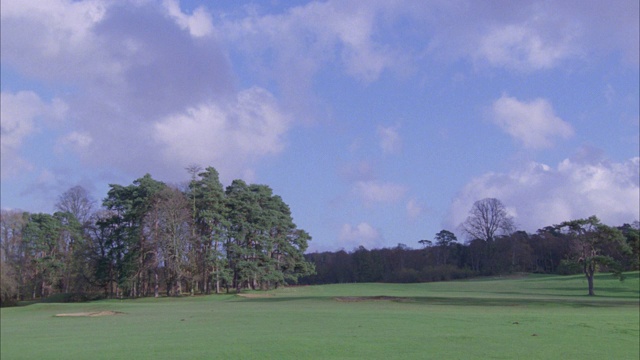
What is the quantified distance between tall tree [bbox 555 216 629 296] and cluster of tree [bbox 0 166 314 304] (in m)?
31.3

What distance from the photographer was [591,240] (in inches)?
1845

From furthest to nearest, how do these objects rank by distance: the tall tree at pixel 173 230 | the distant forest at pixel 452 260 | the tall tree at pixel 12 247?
the distant forest at pixel 452 260, the tall tree at pixel 12 247, the tall tree at pixel 173 230

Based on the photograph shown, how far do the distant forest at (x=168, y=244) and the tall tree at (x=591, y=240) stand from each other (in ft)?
0.29

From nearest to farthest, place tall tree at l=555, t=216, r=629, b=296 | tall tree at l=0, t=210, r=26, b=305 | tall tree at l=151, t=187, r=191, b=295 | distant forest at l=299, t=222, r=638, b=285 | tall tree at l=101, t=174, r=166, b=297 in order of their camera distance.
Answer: tall tree at l=555, t=216, r=629, b=296 < tall tree at l=151, t=187, r=191, b=295 < tall tree at l=101, t=174, r=166, b=297 < tall tree at l=0, t=210, r=26, b=305 < distant forest at l=299, t=222, r=638, b=285

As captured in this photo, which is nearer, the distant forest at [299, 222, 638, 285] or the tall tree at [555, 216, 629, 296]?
the tall tree at [555, 216, 629, 296]

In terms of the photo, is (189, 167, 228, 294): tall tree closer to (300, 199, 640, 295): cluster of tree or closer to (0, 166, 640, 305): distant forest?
(0, 166, 640, 305): distant forest

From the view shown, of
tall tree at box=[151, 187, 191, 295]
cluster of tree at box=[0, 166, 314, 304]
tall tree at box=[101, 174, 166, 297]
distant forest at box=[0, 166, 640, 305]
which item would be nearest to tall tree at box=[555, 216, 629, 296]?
distant forest at box=[0, 166, 640, 305]

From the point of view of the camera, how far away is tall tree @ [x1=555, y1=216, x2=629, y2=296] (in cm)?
4622

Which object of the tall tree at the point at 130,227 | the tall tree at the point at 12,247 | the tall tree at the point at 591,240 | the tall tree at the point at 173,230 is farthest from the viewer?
the tall tree at the point at 12,247

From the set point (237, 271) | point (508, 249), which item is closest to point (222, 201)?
point (237, 271)

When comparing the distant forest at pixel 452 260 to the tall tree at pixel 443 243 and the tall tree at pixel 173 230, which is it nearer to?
the tall tree at pixel 443 243

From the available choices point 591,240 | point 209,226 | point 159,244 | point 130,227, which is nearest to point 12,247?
point 130,227

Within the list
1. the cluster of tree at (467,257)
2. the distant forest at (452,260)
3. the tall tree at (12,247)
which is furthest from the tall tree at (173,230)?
the cluster of tree at (467,257)

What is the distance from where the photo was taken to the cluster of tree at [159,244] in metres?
55.6
